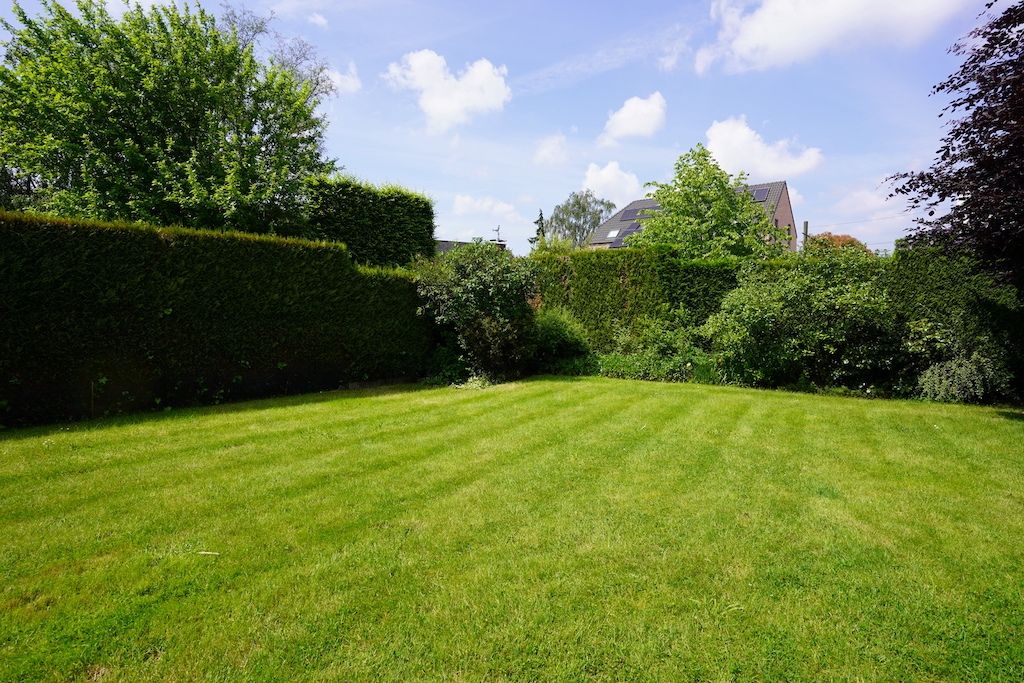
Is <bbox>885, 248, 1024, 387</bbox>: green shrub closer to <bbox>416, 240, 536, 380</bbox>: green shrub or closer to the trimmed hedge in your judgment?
<bbox>416, 240, 536, 380</bbox>: green shrub

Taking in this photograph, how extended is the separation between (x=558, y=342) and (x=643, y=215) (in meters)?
21.8

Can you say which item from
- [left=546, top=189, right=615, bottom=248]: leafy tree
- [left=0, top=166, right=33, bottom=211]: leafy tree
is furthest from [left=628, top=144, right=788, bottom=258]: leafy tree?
[left=546, top=189, right=615, bottom=248]: leafy tree

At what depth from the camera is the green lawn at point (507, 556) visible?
2586mm

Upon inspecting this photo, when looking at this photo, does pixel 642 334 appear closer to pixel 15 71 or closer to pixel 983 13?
pixel 983 13

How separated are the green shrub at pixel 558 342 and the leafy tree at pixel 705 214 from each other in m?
8.02

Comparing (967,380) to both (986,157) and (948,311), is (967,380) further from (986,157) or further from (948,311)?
(986,157)

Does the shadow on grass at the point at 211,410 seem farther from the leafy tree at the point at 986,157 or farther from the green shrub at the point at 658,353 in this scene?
the leafy tree at the point at 986,157

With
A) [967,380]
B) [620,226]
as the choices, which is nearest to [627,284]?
[967,380]

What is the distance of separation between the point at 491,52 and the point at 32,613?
957cm

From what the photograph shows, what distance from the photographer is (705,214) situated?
2073cm

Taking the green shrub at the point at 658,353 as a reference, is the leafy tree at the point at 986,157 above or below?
above

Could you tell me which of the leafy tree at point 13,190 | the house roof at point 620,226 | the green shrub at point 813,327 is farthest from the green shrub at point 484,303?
the house roof at point 620,226

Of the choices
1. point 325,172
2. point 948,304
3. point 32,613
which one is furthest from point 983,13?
point 325,172

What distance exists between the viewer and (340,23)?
8000 mm
